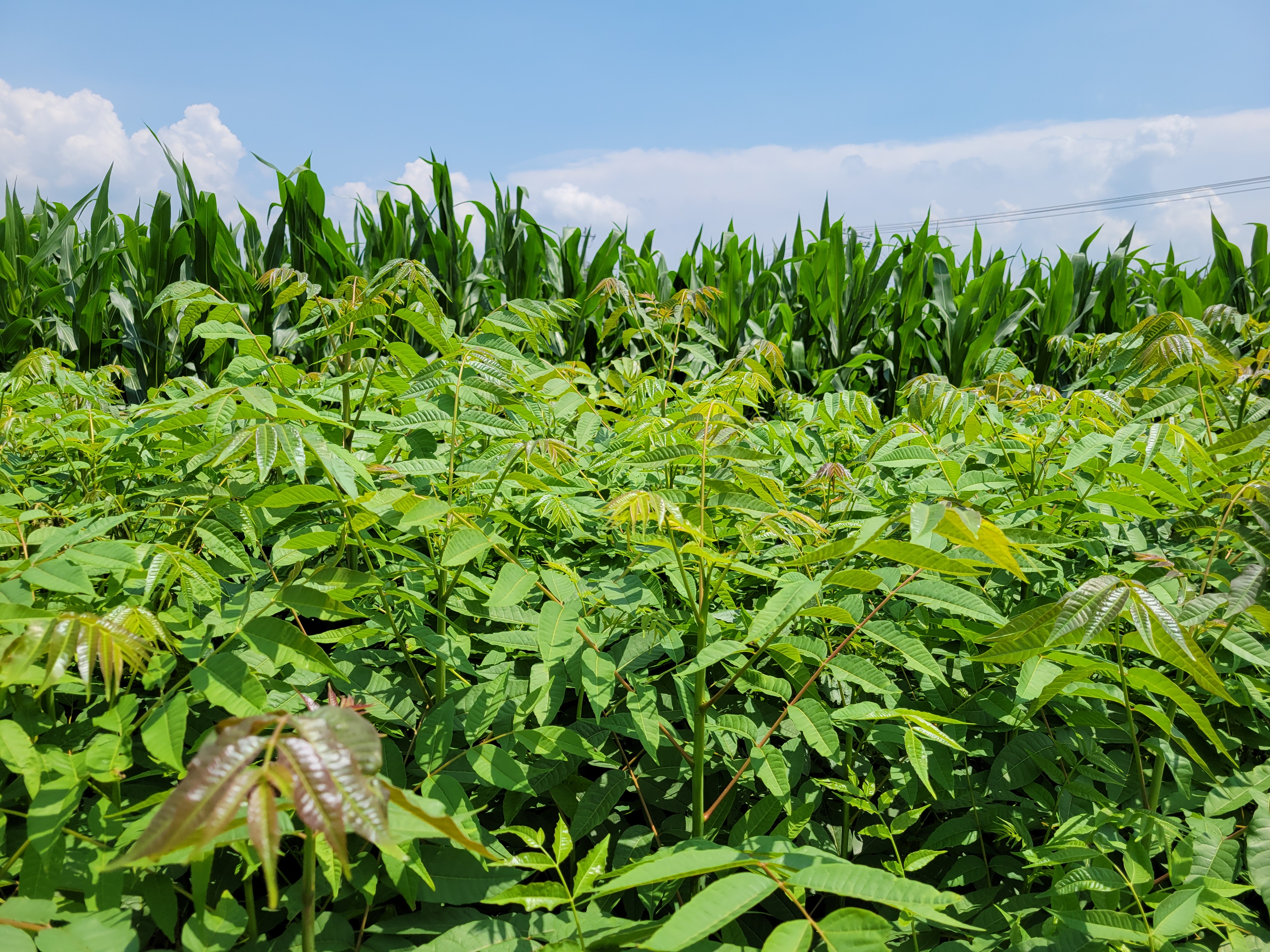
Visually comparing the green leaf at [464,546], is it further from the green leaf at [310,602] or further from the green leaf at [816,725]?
the green leaf at [816,725]

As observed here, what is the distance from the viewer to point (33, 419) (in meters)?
1.81

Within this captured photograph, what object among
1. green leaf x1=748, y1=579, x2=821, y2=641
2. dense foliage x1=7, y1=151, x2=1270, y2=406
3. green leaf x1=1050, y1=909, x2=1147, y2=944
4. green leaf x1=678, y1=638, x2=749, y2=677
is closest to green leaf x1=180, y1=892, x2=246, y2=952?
green leaf x1=678, y1=638, x2=749, y2=677

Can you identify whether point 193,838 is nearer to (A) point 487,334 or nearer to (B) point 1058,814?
(A) point 487,334

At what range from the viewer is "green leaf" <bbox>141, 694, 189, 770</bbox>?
2.60 ft

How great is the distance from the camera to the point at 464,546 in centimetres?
108

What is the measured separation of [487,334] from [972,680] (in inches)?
46.3

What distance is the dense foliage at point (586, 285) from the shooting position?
4754mm

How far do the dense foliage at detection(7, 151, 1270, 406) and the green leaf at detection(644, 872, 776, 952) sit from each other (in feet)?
12.2

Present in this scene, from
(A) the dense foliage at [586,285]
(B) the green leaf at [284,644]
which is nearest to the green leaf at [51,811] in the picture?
(B) the green leaf at [284,644]

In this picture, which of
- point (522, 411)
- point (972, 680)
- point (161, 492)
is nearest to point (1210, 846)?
point (972, 680)

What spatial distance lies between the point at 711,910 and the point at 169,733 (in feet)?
1.98

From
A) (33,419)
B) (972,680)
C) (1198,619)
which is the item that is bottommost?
(972,680)

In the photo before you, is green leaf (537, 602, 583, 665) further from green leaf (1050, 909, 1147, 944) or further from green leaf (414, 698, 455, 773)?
green leaf (1050, 909, 1147, 944)

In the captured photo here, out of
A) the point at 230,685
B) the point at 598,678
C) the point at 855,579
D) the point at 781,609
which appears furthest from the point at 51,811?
the point at 855,579
